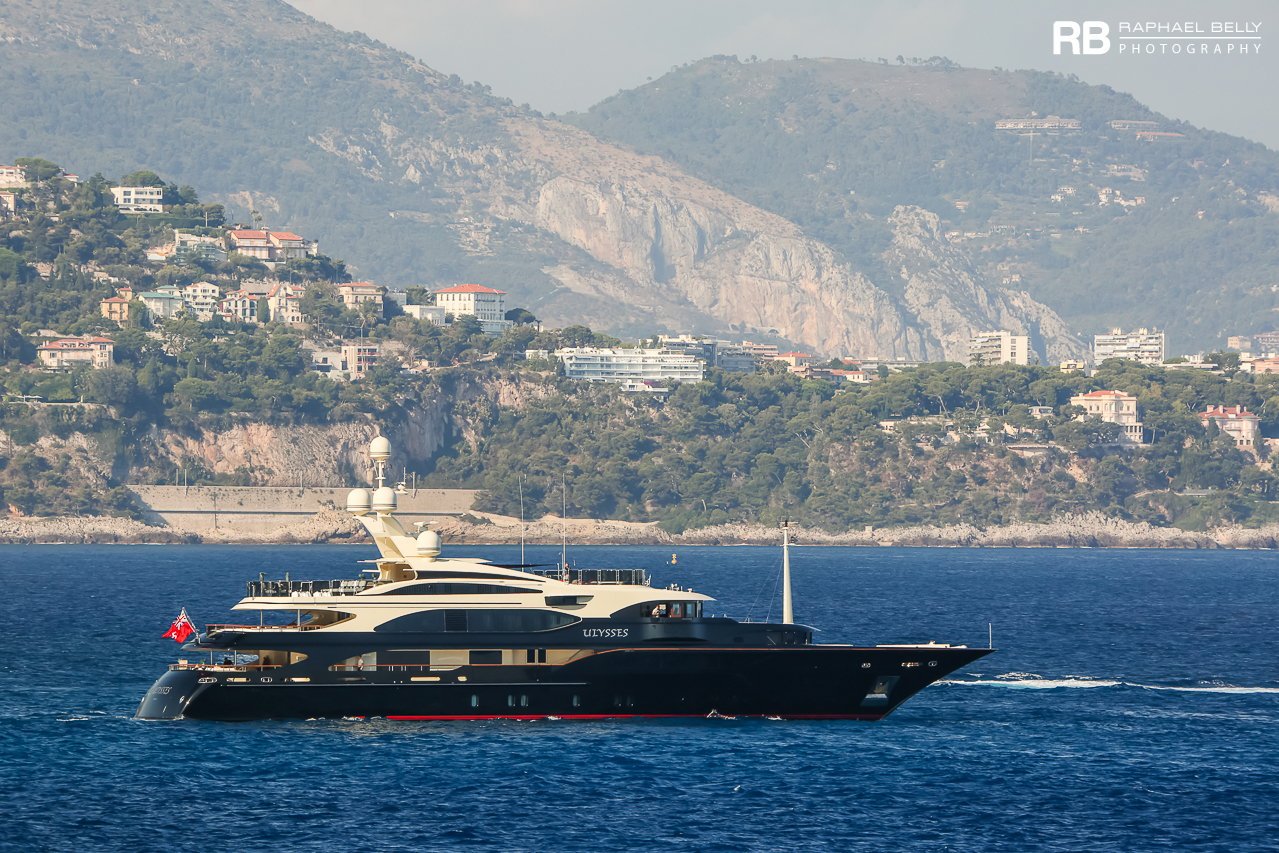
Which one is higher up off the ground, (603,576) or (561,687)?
(603,576)

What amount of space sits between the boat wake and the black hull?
11667 millimetres

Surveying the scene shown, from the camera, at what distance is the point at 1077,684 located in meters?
65.8

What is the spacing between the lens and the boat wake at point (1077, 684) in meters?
65.2

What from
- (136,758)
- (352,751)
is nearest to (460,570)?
(352,751)

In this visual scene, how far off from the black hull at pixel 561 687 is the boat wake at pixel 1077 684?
1167 centimetres

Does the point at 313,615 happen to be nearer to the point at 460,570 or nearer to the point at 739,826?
the point at 460,570

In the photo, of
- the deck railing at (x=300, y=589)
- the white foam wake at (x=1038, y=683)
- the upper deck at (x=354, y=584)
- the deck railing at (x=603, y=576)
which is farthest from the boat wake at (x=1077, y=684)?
the deck railing at (x=300, y=589)

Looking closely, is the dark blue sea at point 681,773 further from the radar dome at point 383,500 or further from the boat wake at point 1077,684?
the radar dome at point 383,500

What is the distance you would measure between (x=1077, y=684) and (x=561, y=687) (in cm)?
2063

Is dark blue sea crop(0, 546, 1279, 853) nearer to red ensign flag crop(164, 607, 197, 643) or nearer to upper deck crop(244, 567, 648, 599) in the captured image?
red ensign flag crop(164, 607, 197, 643)

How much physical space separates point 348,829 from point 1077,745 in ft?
67.8

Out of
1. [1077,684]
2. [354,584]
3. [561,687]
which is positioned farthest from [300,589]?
[1077,684]

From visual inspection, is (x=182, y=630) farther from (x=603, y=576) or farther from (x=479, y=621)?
(x=603, y=576)

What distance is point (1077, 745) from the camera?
53438 millimetres
